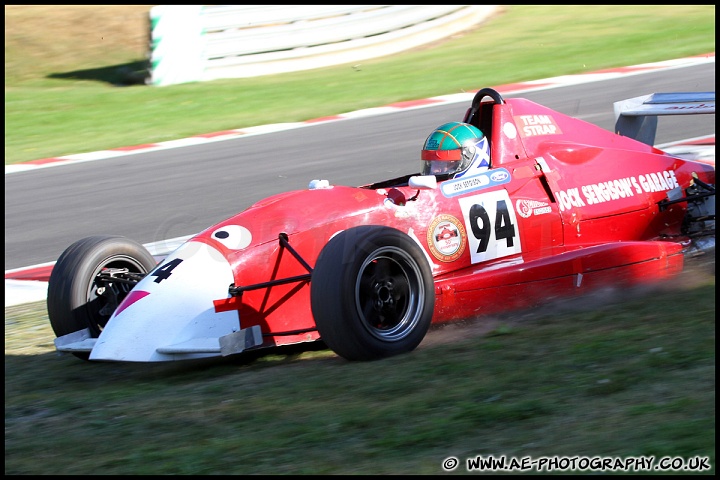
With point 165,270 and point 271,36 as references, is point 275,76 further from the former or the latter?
point 165,270

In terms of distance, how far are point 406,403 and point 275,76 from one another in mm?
15483

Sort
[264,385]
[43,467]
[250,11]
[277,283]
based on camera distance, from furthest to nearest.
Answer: [250,11]
[277,283]
[264,385]
[43,467]

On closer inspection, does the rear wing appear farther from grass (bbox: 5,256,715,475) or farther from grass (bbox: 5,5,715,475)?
grass (bbox: 5,256,715,475)

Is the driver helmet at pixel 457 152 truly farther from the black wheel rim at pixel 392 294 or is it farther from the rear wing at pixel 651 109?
the rear wing at pixel 651 109

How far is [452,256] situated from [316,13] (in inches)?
622

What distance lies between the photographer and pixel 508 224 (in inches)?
239

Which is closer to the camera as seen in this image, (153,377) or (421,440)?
(421,440)

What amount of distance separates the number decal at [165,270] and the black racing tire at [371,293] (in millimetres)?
905

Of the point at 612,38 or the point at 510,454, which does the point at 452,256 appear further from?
the point at 612,38

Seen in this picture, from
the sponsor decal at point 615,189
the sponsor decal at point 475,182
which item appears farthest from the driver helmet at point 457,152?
the sponsor decal at point 615,189

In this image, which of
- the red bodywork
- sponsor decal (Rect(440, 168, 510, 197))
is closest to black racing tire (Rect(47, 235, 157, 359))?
the red bodywork

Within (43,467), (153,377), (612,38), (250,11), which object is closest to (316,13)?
(250,11)

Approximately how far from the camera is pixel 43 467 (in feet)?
12.8

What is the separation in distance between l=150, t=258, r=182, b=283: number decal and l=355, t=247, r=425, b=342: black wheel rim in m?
1.06
